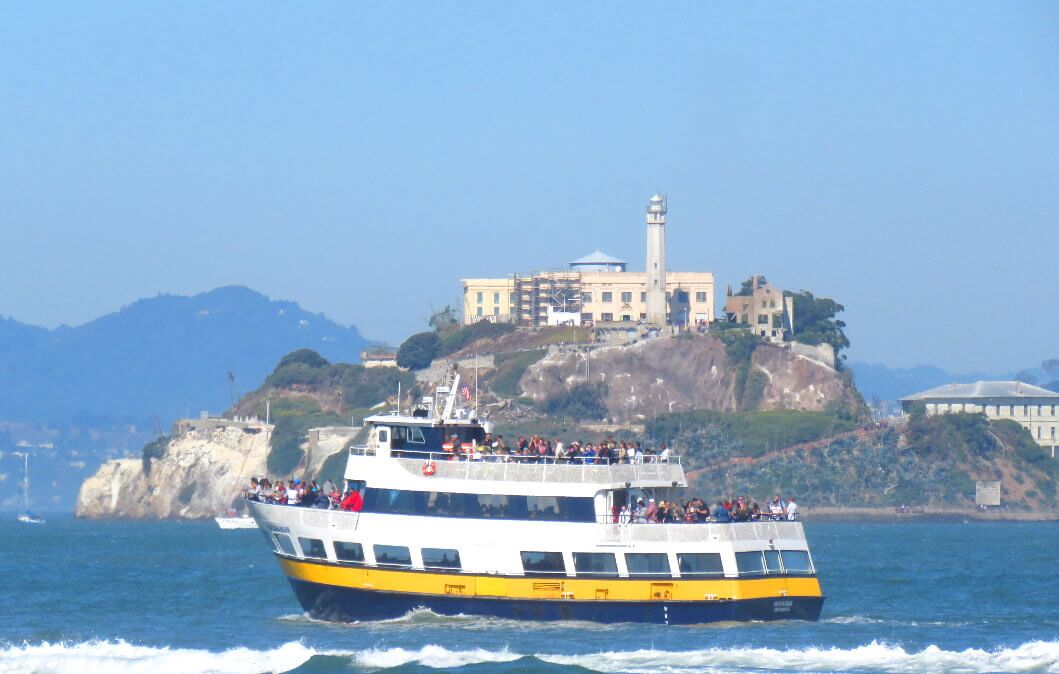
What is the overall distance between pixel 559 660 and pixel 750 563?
7540 millimetres

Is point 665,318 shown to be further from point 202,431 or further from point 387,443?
point 387,443

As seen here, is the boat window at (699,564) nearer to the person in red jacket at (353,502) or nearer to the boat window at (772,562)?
the boat window at (772,562)

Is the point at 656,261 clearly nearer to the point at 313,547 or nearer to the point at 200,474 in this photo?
the point at 200,474

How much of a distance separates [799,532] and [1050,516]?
426 ft

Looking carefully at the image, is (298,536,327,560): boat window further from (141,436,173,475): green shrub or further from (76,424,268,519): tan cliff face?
(141,436,173,475): green shrub

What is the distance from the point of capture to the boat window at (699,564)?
153 feet

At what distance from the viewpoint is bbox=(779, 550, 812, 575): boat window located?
47.6m

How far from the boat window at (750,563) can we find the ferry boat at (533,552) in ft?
0.08

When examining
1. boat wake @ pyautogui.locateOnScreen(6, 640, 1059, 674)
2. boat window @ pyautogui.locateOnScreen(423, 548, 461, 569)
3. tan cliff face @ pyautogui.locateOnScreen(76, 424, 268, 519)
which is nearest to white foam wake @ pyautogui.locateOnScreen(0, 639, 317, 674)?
boat wake @ pyautogui.locateOnScreen(6, 640, 1059, 674)

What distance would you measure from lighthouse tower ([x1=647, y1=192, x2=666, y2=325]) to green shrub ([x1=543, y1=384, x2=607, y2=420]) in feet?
41.5

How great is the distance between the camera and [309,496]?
49.2 m

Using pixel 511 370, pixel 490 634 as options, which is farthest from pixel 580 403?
pixel 490 634

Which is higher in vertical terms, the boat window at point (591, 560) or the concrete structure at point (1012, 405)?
the concrete structure at point (1012, 405)

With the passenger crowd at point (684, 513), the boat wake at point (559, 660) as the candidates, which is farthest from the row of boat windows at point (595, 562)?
the boat wake at point (559, 660)
